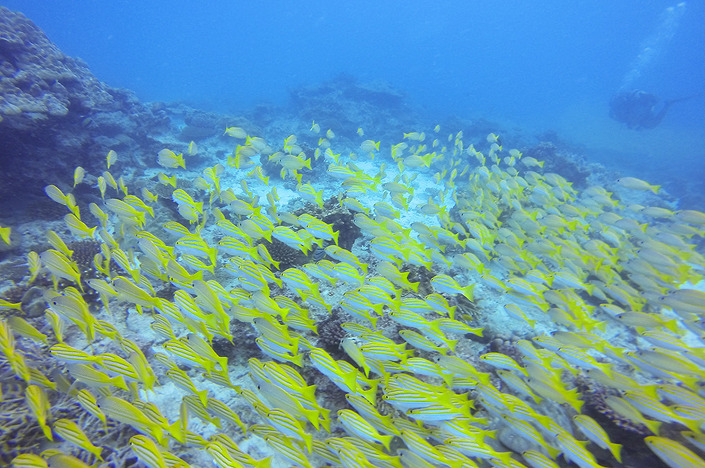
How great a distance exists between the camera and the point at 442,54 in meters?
126

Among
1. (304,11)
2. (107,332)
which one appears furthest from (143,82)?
(304,11)

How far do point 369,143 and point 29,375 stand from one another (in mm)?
8859

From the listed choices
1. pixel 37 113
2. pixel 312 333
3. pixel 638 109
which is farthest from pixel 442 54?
pixel 312 333

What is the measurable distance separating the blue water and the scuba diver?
324cm

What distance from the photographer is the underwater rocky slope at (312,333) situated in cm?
270

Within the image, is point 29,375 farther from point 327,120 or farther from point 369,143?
point 327,120

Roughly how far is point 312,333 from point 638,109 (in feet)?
127

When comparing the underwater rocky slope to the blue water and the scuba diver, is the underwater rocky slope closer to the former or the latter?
the blue water

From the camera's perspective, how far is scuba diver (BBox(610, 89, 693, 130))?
89.4ft

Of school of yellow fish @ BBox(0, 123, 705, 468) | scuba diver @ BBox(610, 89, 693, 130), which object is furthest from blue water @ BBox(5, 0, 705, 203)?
school of yellow fish @ BBox(0, 123, 705, 468)

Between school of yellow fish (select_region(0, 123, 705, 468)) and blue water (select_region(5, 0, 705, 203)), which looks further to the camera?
blue water (select_region(5, 0, 705, 203))

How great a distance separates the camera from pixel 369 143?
9547 mm

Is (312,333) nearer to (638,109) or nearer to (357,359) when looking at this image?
(357,359)

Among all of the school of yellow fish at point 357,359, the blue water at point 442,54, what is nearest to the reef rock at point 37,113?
the school of yellow fish at point 357,359
